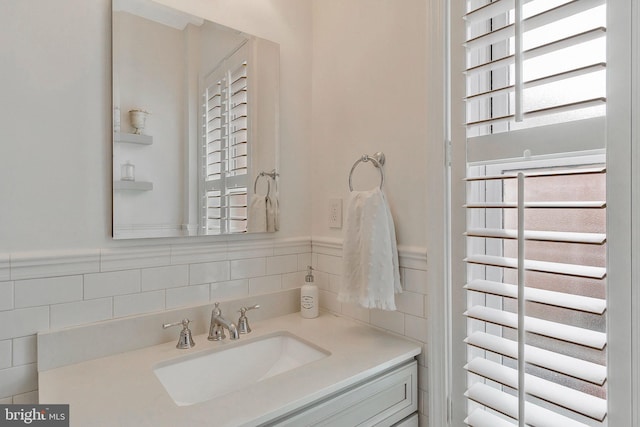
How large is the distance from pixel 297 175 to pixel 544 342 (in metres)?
1.09

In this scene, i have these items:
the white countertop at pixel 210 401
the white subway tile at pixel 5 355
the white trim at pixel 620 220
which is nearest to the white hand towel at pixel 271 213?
the white countertop at pixel 210 401

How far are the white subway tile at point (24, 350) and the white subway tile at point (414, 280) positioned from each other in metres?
1.15

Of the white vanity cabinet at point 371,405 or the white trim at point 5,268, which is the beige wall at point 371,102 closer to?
the white vanity cabinet at point 371,405

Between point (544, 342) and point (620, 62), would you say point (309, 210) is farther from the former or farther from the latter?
point (620, 62)

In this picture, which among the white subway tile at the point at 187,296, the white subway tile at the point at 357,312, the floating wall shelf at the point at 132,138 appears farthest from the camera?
the white subway tile at the point at 357,312

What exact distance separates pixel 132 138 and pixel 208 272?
533 millimetres

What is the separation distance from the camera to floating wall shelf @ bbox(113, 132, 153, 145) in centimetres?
116

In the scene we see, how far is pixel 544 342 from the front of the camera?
1.00m

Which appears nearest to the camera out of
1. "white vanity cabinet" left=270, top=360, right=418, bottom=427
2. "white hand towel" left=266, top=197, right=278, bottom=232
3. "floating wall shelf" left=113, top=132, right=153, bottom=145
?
"white vanity cabinet" left=270, top=360, right=418, bottom=427

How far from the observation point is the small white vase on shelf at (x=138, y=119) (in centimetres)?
118

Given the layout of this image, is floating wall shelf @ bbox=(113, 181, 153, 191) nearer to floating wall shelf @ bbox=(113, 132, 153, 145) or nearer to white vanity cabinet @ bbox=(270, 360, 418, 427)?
floating wall shelf @ bbox=(113, 132, 153, 145)

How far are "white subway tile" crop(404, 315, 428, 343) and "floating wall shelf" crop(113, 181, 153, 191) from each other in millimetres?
992

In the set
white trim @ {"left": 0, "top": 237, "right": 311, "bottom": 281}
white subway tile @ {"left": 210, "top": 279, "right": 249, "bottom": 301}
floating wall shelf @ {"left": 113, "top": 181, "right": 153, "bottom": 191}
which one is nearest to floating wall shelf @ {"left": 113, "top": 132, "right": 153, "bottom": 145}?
floating wall shelf @ {"left": 113, "top": 181, "right": 153, "bottom": 191}

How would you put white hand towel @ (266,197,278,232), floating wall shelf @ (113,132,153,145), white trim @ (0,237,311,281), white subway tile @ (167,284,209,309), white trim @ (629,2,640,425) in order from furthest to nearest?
white hand towel @ (266,197,278,232) → white subway tile @ (167,284,209,309) → floating wall shelf @ (113,132,153,145) → white trim @ (0,237,311,281) → white trim @ (629,2,640,425)
